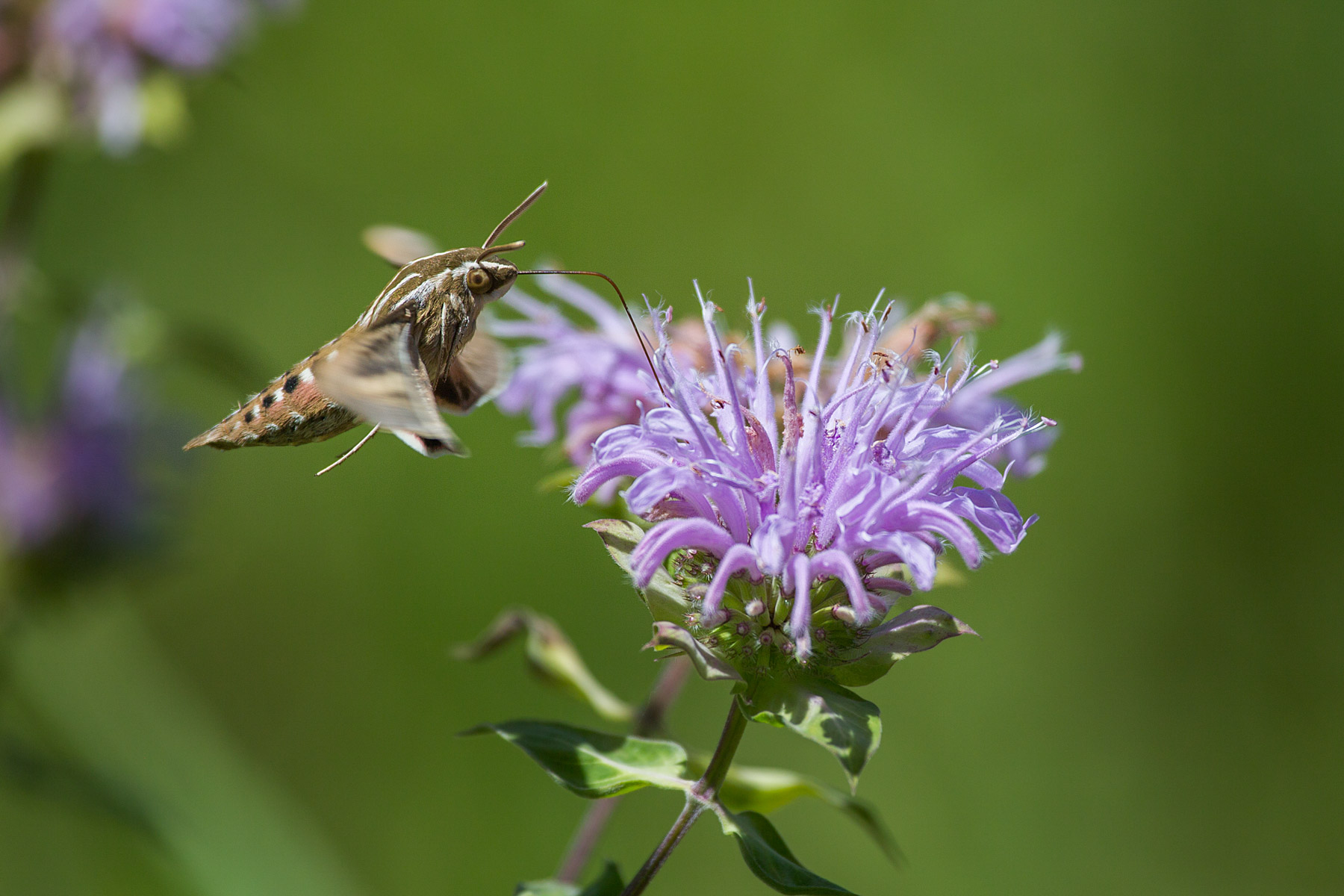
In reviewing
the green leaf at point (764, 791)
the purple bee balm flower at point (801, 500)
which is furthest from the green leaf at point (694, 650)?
the green leaf at point (764, 791)

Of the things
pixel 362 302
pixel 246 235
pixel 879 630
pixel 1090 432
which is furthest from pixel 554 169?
pixel 879 630

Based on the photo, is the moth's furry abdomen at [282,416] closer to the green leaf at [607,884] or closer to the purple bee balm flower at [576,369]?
the purple bee balm flower at [576,369]

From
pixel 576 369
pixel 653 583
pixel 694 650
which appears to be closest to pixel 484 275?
pixel 576 369

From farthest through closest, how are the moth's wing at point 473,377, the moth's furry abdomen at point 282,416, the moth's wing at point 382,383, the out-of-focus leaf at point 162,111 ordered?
1. the out-of-focus leaf at point 162,111
2. the moth's wing at point 473,377
3. the moth's furry abdomen at point 282,416
4. the moth's wing at point 382,383

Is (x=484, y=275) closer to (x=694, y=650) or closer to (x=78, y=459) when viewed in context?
(x=694, y=650)

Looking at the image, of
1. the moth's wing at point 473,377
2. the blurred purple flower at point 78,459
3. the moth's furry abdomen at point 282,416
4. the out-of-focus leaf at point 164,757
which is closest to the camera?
the moth's furry abdomen at point 282,416

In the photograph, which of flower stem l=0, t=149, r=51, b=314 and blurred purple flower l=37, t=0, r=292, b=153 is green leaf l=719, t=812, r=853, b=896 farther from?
blurred purple flower l=37, t=0, r=292, b=153
